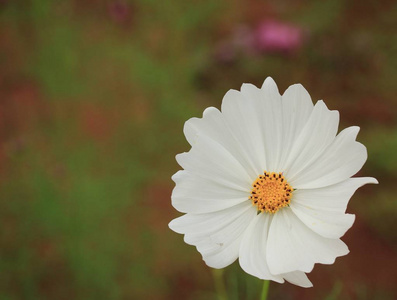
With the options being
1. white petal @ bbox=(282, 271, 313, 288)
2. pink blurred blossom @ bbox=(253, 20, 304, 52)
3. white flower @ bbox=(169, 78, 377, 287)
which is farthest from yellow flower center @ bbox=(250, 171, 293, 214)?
pink blurred blossom @ bbox=(253, 20, 304, 52)

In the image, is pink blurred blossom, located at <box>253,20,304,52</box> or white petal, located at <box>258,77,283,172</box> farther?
pink blurred blossom, located at <box>253,20,304,52</box>

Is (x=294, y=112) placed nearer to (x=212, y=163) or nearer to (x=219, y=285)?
(x=212, y=163)

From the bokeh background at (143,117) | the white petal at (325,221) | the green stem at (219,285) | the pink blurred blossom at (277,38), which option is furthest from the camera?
the pink blurred blossom at (277,38)

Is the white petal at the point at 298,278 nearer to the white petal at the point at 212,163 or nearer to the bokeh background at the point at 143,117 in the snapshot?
the white petal at the point at 212,163

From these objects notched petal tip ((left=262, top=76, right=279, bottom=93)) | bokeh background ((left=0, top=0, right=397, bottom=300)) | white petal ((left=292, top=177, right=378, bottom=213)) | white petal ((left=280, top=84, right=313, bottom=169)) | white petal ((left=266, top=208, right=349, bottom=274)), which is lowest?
white petal ((left=266, top=208, right=349, bottom=274))

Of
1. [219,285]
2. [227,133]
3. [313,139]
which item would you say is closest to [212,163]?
[227,133]

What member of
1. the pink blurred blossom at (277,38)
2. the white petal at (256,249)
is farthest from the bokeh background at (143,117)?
the white petal at (256,249)

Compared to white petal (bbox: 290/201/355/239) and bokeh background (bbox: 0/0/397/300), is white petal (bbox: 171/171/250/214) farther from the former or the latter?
bokeh background (bbox: 0/0/397/300)

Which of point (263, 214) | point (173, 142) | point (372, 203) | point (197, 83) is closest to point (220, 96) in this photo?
point (197, 83)

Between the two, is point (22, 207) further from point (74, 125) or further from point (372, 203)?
point (372, 203)
